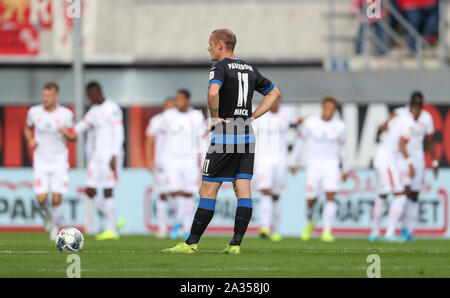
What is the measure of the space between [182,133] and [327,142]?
264 cm

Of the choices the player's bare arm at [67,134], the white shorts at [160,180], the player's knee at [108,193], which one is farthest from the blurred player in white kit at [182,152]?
the player's bare arm at [67,134]

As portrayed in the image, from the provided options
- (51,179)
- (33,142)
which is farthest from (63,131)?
(51,179)

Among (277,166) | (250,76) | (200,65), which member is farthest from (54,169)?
(200,65)

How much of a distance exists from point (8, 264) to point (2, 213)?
1094 centimetres

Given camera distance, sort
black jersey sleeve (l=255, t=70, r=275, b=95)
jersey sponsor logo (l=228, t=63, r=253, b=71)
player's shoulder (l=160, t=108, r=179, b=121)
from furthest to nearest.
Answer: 1. player's shoulder (l=160, t=108, r=179, b=121)
2. black jersey sleeve (l=255, t=70, r=275, b=95)
3. jersey sponsor logo (l=228, t=63, r=253, b=71)

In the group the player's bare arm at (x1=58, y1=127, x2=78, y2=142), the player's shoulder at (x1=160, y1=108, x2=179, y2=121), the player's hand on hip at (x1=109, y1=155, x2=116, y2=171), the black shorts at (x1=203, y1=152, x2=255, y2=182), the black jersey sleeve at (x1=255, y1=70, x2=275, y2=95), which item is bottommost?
the player's hand on hip at (x1=109, y1=155, x2=116, y2=171)

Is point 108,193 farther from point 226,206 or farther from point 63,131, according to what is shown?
point 226,206

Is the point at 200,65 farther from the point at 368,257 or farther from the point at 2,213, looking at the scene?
the point at 368,257

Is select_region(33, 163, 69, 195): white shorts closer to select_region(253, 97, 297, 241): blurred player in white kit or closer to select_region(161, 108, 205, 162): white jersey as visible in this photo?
select_region(161, 108, 205, 162): white jersey

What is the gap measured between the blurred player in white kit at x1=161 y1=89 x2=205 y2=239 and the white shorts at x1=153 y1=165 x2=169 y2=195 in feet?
0.98

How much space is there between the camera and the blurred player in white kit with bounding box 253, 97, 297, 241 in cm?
1809

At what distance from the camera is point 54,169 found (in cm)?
1619

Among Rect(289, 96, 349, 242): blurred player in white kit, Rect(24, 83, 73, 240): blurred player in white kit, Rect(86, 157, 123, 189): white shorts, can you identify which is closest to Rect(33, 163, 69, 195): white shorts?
Rect(24, 83, 73, 240): blurred player in white kit

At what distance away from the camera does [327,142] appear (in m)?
17.8
